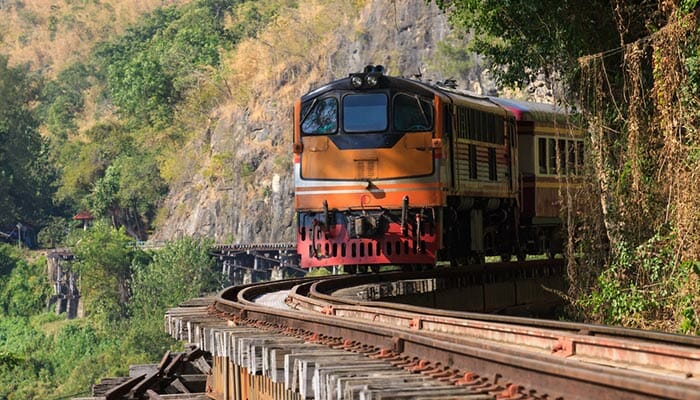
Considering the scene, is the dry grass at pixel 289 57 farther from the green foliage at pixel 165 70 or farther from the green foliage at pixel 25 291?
the green foliage at pixel 25 291

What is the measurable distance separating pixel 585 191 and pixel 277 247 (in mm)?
91563

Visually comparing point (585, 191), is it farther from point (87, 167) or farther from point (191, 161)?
point (87, 167)

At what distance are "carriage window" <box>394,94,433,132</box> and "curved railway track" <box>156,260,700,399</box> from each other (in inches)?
287

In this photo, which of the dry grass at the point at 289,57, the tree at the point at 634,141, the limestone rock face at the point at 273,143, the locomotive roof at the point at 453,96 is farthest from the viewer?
the dry grass at the point at 289,57

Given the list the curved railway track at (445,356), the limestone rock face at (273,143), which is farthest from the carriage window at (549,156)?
the limestone rock face at (273,143)

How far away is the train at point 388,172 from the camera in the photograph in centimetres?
2148

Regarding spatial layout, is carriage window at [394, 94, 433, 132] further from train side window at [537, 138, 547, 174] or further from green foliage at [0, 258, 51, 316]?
green foliage at [0, 258, 51, 316]

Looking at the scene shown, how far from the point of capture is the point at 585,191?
19.6 meters

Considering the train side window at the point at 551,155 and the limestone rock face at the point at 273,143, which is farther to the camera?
the limestone rock face at the point at 273,143

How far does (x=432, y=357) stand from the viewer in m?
8.65

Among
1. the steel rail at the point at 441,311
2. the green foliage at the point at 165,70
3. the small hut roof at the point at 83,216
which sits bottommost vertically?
the steel rail at the point at 441,311

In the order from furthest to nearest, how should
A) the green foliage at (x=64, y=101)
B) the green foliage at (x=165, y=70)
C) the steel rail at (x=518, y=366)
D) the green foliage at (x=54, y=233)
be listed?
the green foliage at (x=64, y=101) → the green foliage at (x=165, y=70) → the green foliage at (x=54, y=233) → the steel rail at (x=518, y=366)

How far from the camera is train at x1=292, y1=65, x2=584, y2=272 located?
21484mm

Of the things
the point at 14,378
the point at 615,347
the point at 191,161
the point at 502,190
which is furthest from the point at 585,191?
the point at 191,161
